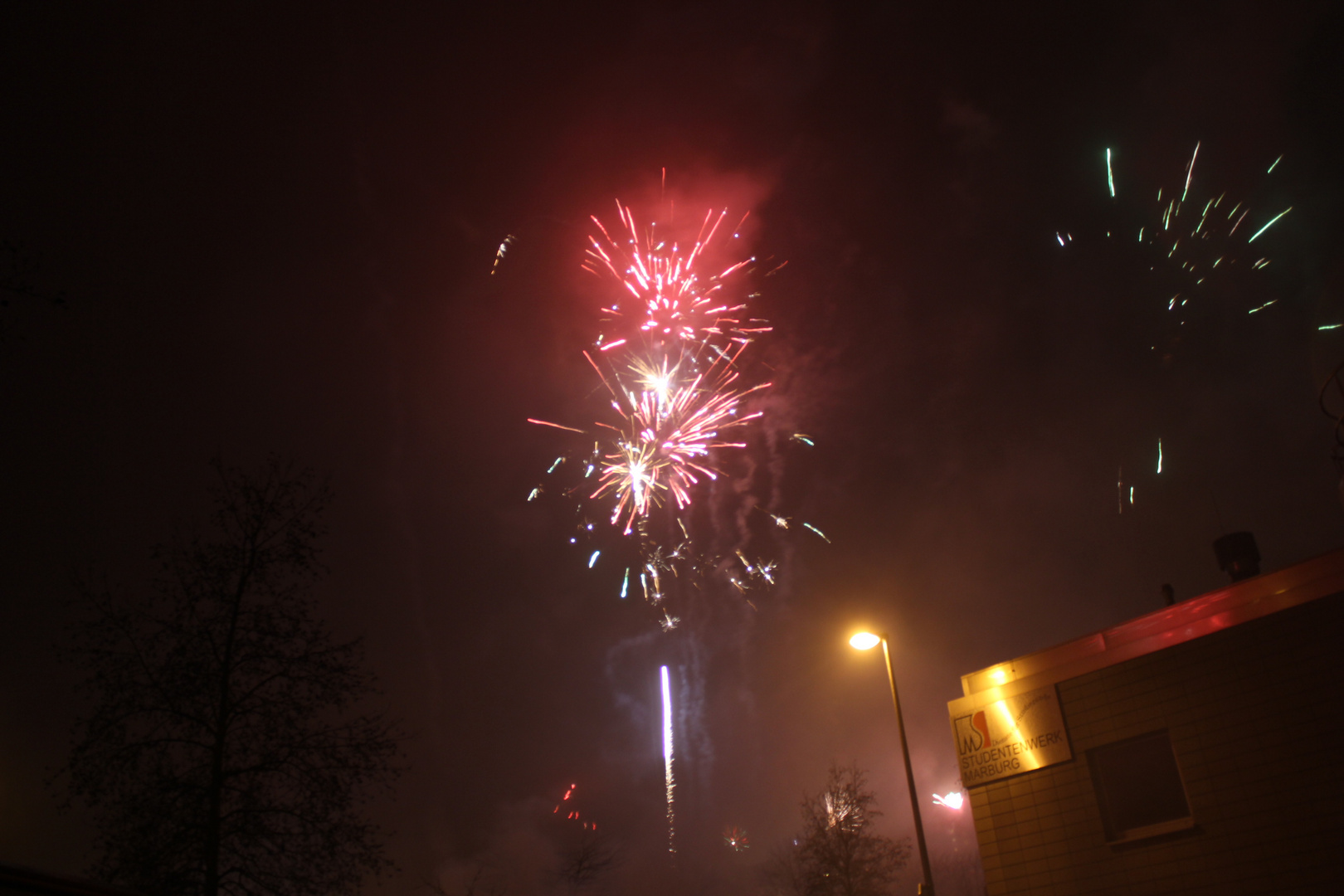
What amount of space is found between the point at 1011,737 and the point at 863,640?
9.96ft

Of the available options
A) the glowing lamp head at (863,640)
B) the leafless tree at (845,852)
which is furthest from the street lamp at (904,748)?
Result: the leafless tree at (845,852)

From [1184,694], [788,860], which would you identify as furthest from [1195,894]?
[788,860]

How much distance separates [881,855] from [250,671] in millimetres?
24768

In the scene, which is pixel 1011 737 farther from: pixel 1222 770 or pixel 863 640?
pixel 1222 770

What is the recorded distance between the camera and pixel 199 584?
14539mm

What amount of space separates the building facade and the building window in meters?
0.02

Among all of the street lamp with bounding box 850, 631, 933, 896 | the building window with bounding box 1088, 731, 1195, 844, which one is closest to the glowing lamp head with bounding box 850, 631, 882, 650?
the street lamp with bounding box 850, 631, 933, 896

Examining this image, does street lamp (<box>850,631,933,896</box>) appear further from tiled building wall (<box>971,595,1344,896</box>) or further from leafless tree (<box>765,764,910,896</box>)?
leafless tree (<box>765,764,910,896</box>)

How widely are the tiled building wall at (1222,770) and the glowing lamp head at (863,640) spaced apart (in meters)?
3.48

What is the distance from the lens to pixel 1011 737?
42.3 feet

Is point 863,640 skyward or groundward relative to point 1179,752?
skyward

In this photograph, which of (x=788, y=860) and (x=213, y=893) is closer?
(x=213, y=893)

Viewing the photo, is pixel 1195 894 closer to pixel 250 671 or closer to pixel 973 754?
pixel 973 754

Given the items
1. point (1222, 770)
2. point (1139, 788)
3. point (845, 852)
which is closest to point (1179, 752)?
point (1222, 770)
